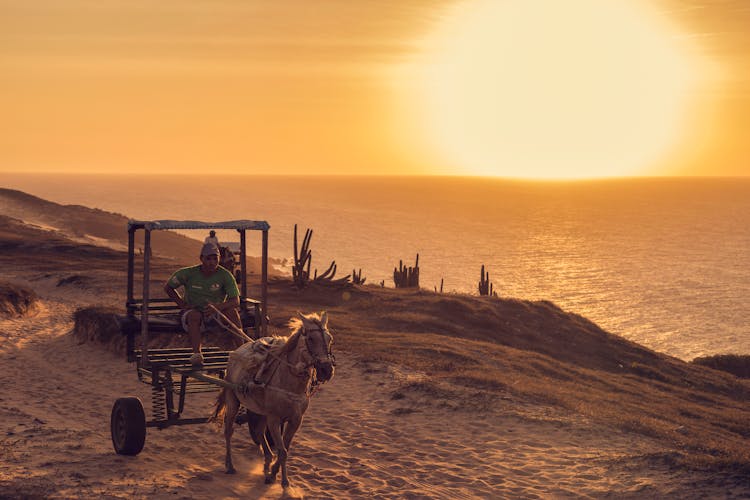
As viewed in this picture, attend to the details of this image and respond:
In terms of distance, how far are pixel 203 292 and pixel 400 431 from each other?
4.72m

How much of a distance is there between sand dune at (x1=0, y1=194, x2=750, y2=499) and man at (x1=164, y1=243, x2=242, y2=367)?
2.12 metres

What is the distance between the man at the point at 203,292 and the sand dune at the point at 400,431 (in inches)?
83.5

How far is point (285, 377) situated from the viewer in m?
10.7

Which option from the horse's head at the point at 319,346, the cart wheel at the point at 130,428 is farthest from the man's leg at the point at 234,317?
the horse's head at the point at 319,346

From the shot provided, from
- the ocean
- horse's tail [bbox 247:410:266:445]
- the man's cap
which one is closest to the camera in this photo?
horse's tail [bbox 247:410:266:445]

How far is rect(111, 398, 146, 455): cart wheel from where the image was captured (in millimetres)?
11781

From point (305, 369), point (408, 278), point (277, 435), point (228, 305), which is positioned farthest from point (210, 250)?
point (408, 278)

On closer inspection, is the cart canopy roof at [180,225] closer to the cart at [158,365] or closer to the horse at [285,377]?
the cart at [158,365]

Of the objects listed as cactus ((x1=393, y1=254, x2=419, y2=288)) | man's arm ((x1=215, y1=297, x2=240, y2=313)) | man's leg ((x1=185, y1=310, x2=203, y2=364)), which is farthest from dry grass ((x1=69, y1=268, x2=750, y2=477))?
cactus ((x1=393, y1=254, x2=419, y2=288))

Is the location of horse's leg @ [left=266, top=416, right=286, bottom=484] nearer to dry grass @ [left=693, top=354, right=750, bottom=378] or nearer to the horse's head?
the horse's head

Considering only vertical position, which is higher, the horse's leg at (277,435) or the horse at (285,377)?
the horse at (285,377)

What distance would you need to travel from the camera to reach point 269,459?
1169cm

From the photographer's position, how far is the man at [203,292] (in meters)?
12.5

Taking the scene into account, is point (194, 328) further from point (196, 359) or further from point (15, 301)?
point (15, 301)
